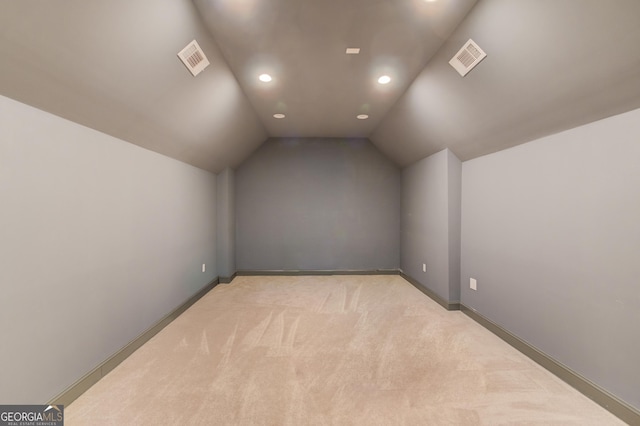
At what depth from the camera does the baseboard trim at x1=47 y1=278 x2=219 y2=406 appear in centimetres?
186

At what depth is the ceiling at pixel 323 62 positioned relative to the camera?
59.5 inches

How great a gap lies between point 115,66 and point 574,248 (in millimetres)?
3498

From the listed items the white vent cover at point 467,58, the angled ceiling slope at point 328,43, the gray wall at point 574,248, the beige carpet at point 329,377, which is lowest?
the beige carpet at point 329,377

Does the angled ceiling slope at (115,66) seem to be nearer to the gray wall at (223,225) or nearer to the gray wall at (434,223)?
the gray wall at (223,225)

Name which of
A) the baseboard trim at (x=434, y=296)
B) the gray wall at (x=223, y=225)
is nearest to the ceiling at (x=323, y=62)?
the gray wall at (x=223, y=225)

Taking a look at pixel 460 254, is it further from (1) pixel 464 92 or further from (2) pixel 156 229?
(2) pixel 156 229

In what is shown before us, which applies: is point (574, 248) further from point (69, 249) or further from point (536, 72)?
point (69, 249)

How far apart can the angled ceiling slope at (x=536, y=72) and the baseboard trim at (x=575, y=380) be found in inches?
73.0

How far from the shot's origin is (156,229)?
120 inches

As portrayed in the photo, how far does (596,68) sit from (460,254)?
8.18 feet

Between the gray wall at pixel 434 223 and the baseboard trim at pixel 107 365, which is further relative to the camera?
the gray wall at pixel 434 223

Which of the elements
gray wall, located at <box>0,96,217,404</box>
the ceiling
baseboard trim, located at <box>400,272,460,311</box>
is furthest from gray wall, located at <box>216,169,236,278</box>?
baseboard trim, located at <box>400,272,460,311</box>

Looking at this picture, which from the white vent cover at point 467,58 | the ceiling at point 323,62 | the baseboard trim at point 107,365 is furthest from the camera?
the white vent cover at point 467,58

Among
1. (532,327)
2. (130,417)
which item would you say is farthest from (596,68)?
(130,417)
